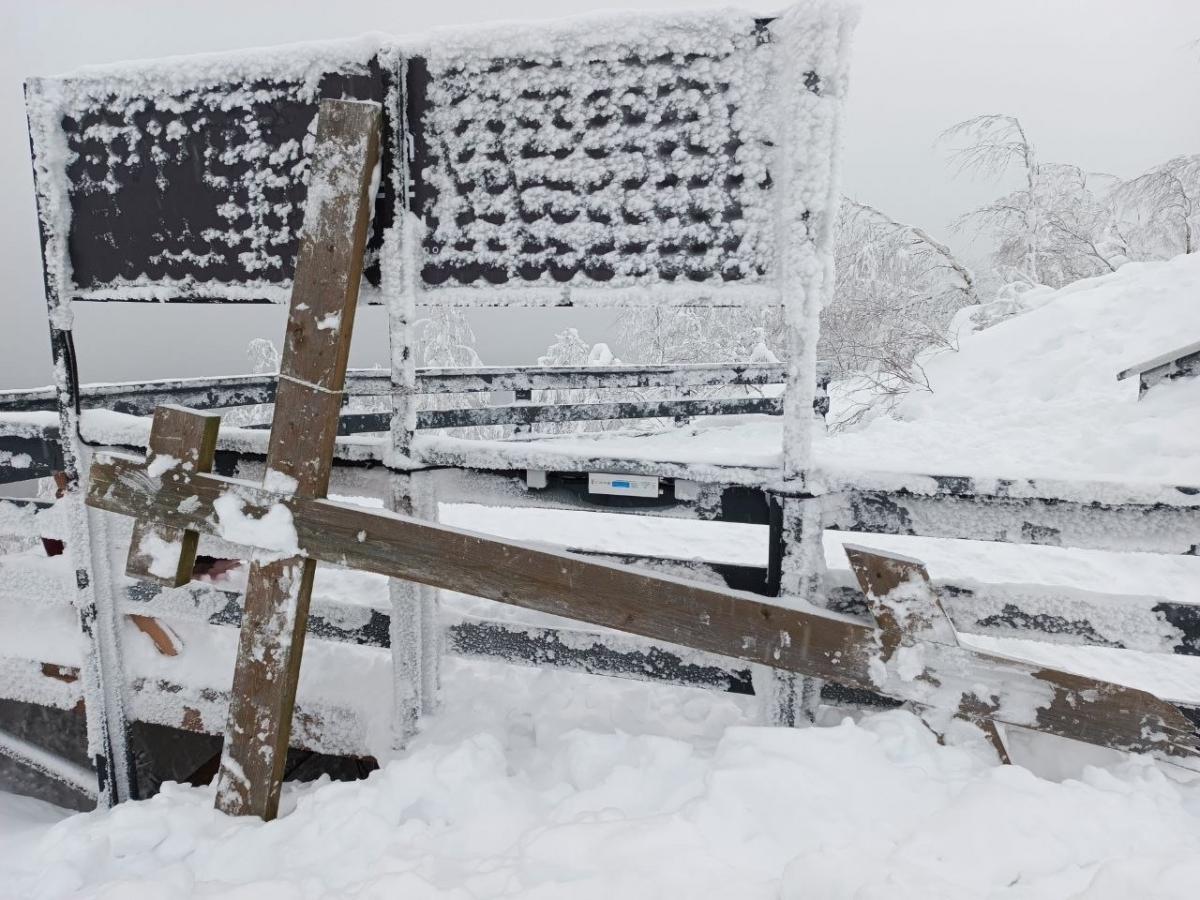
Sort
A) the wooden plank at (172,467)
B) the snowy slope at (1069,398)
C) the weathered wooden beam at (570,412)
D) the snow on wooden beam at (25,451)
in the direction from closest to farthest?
1. the wooden plank at (172,467)
2. the snow on wooden beam at (25,451)
3. the weathered wooden beam at (570,412)
4. the snowy slope at (1069,398)

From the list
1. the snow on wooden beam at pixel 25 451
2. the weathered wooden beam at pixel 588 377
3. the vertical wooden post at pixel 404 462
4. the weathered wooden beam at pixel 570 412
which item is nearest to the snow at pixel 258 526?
the vertical wooden post at pixel 404 462

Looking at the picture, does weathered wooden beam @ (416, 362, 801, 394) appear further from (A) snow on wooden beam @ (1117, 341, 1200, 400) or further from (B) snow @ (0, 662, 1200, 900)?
(B) snow @ (0, 662, 1200, 900)

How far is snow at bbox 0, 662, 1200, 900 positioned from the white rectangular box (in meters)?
0.82

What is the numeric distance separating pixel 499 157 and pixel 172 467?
1.60 m

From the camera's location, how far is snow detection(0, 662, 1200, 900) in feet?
5.45

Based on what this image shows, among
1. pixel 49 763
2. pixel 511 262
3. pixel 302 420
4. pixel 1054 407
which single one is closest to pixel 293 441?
pixel 302 420

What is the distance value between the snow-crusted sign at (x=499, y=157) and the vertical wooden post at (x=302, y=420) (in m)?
0.20

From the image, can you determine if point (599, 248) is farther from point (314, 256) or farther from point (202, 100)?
point (202, 100)

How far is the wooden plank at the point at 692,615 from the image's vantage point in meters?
2.04

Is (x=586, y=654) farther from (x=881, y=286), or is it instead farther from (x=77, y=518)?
(x=881, y=286)

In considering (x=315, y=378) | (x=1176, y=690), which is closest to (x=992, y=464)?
(x=1176, y=690)

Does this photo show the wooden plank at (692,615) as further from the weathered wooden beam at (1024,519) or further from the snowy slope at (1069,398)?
the snowy slope at (1069,398)

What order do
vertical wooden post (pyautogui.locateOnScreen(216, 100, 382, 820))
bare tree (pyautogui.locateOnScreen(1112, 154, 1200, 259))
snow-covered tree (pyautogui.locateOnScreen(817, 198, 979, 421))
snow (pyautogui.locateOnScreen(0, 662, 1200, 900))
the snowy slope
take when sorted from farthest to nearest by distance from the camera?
1. snow-covered tree (pyautogui.locateOnScreen(817, 198, 979, 421))
2. bare tree (pyautogui.locateOnScreen(1112, 154, 1200, 259))
3. the snowy slope
4. vertical wooden post (pyautogui.locateOnScreen(216, 100, 382, 820))
5. snow (pyautogui.locateOnScreen(0, 662, 1200, 900))

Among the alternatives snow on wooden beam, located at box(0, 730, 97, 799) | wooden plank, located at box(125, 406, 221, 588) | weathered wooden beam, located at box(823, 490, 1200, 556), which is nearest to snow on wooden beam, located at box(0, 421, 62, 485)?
wooden plank, located at box(125, 406, 221, 588)
